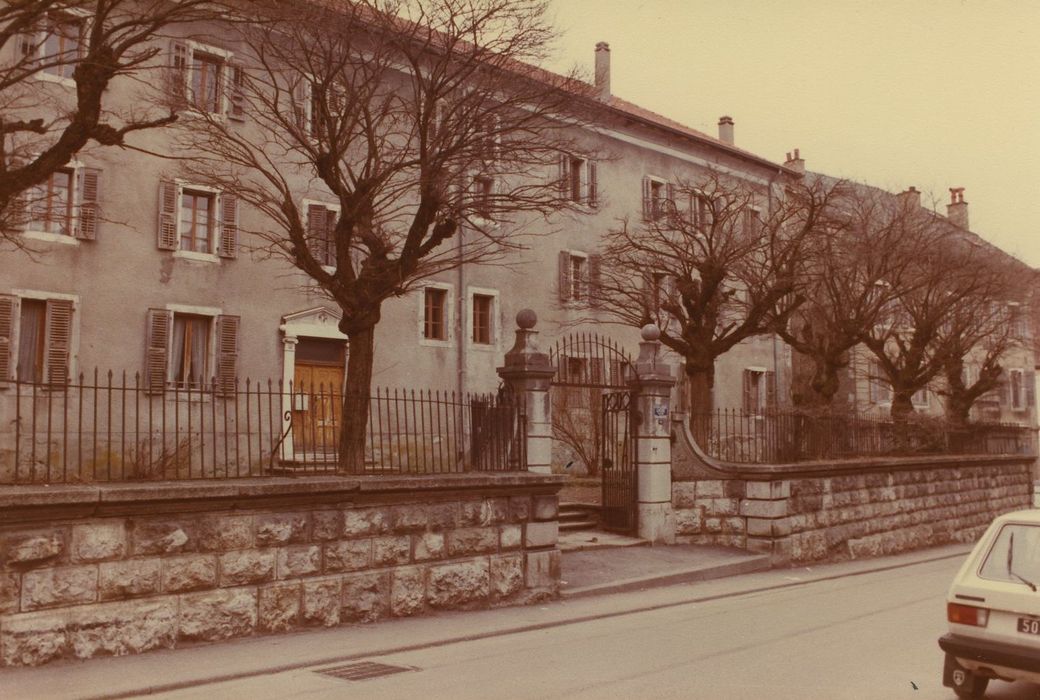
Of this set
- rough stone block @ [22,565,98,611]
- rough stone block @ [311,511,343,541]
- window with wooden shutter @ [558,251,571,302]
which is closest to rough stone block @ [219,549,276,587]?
rough stone block @ [311,511,343,541]

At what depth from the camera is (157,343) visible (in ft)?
69.3

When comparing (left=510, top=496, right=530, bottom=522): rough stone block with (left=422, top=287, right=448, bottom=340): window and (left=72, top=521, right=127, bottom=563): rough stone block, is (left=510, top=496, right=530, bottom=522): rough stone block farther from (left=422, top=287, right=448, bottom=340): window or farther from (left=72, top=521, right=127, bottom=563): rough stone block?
(left=422, top=287, right=448, bottom=340): window

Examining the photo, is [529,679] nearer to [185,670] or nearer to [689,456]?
[185,670]

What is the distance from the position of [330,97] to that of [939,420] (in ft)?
57.5

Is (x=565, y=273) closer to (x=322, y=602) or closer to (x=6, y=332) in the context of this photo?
(x=6, y=332)

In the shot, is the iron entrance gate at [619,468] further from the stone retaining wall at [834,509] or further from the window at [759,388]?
the window at [759,388]

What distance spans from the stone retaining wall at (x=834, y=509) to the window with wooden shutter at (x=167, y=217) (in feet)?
41.1

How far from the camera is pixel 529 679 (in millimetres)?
7559

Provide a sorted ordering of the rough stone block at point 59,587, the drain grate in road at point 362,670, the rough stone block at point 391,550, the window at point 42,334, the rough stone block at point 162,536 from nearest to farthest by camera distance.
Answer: the rough stone block at point 59,587
the drain grate in road at point 362,670
the rough stone block at point 162,536
the rough stone block at point 391,550
the window at point 42,334

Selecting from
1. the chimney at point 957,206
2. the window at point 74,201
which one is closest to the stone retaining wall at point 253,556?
the window at point 74,201

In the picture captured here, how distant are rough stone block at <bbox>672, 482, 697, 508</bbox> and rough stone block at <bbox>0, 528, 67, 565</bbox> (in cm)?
1027

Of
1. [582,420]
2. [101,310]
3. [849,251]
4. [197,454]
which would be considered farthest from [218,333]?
[849,251]

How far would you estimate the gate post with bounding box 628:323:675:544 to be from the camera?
15320 millimetres

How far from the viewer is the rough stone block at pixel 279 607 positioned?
891 cm
